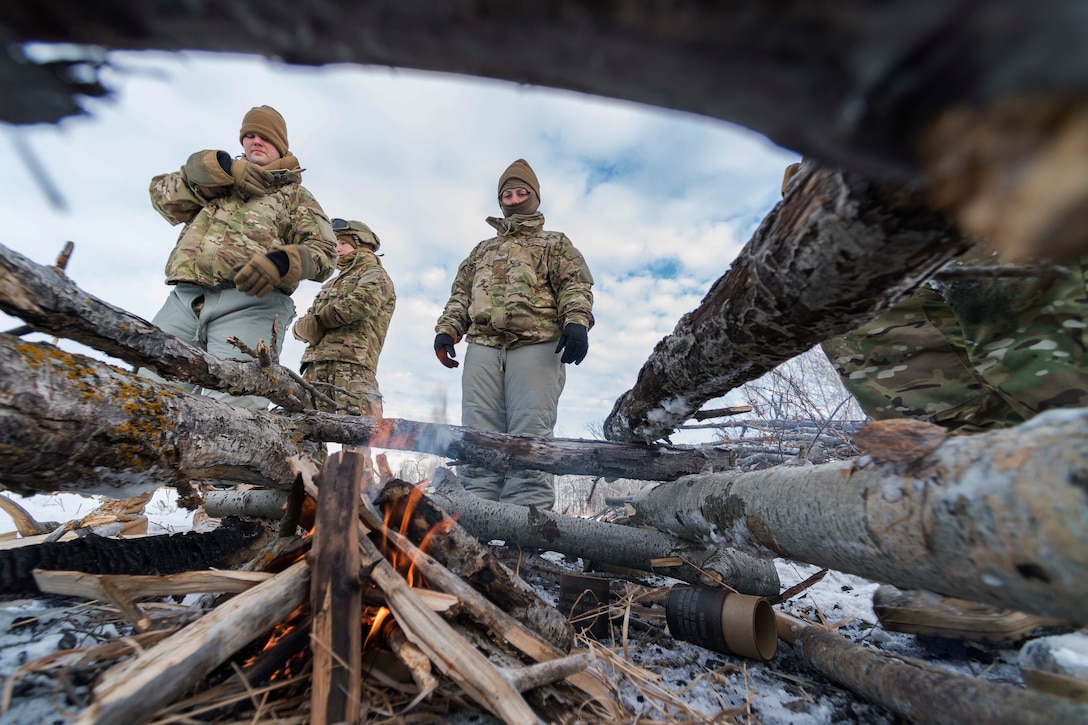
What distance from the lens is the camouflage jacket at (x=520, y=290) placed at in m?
4.65

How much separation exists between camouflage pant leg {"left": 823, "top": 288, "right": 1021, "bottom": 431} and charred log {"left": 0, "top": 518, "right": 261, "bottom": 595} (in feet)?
12.4

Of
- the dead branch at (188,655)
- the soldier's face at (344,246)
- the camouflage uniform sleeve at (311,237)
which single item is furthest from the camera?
the soldier's face at (344,246)

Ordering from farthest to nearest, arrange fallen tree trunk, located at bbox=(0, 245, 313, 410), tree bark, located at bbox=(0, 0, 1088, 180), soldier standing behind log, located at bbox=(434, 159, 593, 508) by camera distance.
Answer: soldier standing behind log, located at bbox=(434, 159, 593, 508) → fallen tree trunk, located at bbox=(0, 245, 313, 410) → tree bark, located at bbox=(0, 0, 1088, 180)

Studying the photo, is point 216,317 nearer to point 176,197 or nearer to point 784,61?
point 176,197

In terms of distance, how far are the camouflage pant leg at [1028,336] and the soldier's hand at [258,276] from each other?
4419 millimetres

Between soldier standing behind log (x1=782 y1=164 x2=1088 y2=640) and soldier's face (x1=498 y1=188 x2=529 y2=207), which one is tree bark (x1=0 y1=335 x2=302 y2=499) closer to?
soldier standing behind log (x1=782 y1=164 x2=1088 y2=640)

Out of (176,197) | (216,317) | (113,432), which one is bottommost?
(113,432)

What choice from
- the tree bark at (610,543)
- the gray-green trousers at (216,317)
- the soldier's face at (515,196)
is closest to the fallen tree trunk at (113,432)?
the tree bark at (610,543)

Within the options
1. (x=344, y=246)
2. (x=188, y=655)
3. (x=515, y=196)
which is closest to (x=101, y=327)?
(x=188, y=655)

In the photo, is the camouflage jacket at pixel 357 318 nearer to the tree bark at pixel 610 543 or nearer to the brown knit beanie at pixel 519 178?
the brown knit beanie at pixel 519 178

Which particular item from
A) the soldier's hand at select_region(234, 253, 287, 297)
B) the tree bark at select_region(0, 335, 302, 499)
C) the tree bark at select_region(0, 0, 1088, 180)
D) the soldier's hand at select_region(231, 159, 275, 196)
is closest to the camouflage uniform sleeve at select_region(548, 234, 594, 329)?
the soldier's hand at select_region(234, 253, 287, 297)

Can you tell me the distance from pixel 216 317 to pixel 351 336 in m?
1.73

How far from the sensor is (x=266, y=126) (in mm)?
4859

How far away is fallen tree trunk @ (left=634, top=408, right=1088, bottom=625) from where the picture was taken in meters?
0.85
